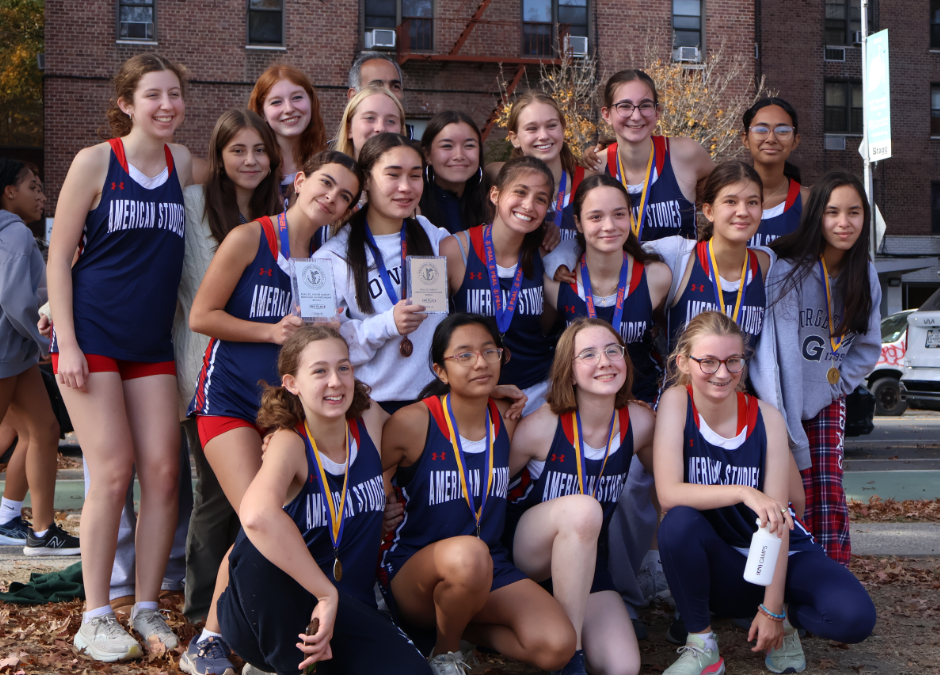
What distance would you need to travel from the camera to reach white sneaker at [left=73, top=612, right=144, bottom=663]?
140 inches

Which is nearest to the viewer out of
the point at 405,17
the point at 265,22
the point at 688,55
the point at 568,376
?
the point at 568,376

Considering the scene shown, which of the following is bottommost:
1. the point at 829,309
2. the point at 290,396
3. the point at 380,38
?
the point at 290,396

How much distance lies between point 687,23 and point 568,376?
67.7 ft

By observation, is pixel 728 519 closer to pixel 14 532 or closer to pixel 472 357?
pixel 472 357

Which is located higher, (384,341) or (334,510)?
(384,341)

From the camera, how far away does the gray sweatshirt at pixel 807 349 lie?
4.22 meters

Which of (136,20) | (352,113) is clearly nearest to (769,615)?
(352,113)

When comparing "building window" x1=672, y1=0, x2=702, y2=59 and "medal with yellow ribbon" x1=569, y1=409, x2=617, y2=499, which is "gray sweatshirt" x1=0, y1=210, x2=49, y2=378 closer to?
"medal with yellow ribbon" x1=569, y1=409, x2=617, y2=499

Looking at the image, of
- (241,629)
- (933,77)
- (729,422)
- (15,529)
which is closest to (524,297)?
(729,422)

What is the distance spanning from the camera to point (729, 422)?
3.72 m

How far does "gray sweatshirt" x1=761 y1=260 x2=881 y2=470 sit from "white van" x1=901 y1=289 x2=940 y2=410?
998 cm

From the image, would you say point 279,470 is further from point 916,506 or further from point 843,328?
point 916,506

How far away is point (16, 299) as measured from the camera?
530 cm

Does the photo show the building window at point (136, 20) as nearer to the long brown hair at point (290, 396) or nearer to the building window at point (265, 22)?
the building window at point (265, 22)
